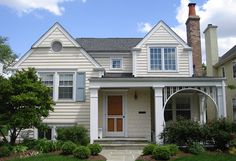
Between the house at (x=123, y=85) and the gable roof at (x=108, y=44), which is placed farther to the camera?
the gable roof at (x=108, y=44)

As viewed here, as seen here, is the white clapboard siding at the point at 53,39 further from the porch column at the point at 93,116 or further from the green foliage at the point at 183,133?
the green foliage at the point at 183,133

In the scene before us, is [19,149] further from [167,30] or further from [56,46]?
[167,30]

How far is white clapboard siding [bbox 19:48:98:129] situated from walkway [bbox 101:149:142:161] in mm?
3545

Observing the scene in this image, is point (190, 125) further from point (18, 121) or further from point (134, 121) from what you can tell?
point (18, 121)

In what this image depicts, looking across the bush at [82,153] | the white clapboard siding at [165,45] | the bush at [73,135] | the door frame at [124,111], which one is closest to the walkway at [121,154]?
the bush at [82,153]

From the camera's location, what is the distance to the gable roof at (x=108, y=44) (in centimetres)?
2034

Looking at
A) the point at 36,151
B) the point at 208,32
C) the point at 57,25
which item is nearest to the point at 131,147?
the point at 36,151

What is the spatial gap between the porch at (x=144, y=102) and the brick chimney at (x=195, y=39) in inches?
109

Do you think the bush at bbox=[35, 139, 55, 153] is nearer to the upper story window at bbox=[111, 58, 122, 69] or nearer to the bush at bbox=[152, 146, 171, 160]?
the bush at bbox=[152, 146, 171, 160]

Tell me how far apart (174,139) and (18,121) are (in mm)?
6931

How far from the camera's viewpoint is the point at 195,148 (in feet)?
42.8

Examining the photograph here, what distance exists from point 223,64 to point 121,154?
47.4 ft

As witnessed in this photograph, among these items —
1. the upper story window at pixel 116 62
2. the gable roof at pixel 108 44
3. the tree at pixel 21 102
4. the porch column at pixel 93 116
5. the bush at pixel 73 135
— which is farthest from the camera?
the gable roof at pixel 108 44

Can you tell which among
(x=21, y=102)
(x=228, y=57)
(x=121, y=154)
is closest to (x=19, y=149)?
(x=21, y=102)
